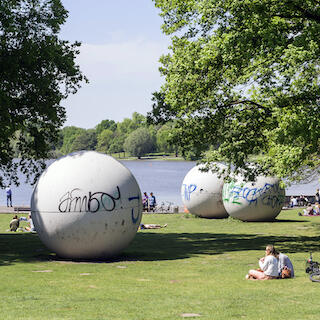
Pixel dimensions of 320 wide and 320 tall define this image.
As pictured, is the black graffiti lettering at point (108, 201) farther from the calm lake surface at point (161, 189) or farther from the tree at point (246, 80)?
the calm lake surface at point (161, 189)

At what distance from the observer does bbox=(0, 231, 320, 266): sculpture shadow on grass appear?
18719mm

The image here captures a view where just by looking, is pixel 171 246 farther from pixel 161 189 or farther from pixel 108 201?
pixel 161 189

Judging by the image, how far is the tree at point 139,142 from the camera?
172125 millimetres

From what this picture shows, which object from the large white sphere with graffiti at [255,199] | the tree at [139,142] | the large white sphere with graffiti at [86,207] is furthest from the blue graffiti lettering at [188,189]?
the tree at [139,142]

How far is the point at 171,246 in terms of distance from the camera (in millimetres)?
21828

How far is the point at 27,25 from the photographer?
22516 millimetres

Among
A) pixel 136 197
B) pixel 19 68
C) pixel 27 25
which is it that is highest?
pixel 27 25

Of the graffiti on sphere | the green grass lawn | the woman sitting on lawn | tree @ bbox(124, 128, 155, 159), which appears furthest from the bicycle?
tree @ bbox(124, 128, 155, 159)

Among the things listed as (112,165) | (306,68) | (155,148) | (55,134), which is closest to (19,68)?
(55,134)

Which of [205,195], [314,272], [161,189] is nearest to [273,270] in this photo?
[314,272]

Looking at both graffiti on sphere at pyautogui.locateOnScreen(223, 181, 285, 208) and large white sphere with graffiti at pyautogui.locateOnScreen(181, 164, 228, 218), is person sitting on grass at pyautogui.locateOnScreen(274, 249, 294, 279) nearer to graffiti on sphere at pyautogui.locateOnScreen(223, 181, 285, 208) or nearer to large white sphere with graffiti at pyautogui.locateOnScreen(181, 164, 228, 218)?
graffiti on sphere at pyautogui.locateOnScreen(223, 181, 285, 208)

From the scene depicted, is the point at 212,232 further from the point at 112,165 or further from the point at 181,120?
the point at 112,165

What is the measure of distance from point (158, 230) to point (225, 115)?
29.6 feet

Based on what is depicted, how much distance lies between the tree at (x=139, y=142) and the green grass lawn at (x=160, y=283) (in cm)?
14791
